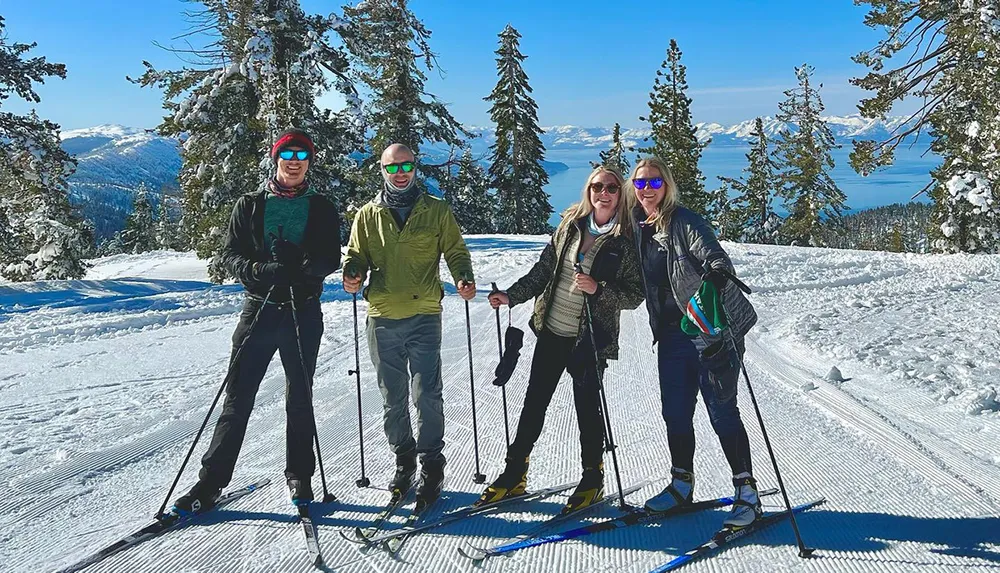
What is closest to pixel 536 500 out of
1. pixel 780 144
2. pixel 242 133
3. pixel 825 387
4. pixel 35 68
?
pixel 825 387

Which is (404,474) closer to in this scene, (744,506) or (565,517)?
(565,517)

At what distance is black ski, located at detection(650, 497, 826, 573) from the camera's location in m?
3.45

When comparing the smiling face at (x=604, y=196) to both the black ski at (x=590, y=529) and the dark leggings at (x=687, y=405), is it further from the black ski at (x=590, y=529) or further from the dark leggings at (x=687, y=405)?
the black ski at (x=590, y=529)

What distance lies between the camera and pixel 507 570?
348cm

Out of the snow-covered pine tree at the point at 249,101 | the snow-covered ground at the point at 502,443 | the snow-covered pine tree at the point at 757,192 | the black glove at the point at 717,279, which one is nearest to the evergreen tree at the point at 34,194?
the snow-covered pine tree at the point at 249,101

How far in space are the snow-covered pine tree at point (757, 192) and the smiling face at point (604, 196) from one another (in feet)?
118

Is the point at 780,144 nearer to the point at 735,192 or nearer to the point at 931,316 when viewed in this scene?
the point at 735,192

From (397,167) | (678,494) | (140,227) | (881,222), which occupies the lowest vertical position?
(678,494)

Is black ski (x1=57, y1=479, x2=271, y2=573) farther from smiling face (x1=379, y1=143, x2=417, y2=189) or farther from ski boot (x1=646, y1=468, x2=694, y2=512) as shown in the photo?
ski boot (x1=646, y1=468, x2=694, y2=512)

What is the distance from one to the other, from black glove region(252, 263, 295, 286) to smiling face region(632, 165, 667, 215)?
2.20 metres

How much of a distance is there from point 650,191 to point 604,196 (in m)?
0.28

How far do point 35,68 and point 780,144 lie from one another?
32.8 m

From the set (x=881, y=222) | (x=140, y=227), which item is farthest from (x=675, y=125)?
(x=881, y=222)

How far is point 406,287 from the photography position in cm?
425
